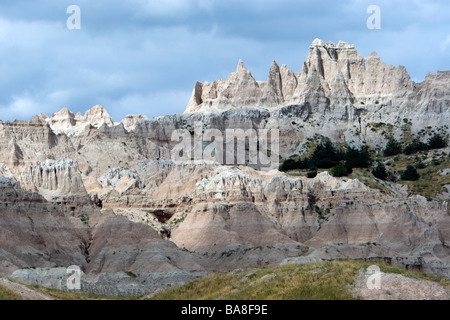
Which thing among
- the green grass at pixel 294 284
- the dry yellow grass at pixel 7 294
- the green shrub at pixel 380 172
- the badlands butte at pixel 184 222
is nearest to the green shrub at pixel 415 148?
the green shrub at pixel 380 172

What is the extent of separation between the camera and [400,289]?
5006 cm

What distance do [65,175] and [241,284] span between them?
6939 cm

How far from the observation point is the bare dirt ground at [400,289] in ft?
161

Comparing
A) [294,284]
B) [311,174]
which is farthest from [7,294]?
[311,174]

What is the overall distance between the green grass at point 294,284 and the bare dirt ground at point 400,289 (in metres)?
0.73

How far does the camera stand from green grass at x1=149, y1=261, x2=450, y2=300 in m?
51.6

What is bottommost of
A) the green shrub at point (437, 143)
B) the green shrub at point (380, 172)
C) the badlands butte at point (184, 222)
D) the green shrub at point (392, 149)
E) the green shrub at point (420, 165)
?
the badlands butte at point (184, 222)

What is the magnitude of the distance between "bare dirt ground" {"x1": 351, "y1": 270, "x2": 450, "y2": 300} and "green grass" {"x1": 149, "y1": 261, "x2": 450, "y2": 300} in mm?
728

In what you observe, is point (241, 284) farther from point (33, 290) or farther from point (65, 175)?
point (65, 175)

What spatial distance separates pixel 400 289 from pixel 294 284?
22.0 feet

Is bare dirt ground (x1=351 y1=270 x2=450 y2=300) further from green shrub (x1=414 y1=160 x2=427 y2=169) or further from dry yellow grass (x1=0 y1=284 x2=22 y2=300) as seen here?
green shrub (x1=414 y1=160 x2=427 y2=169)

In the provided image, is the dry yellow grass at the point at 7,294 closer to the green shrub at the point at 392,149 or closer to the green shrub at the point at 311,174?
the green shrub at the point at 311,174

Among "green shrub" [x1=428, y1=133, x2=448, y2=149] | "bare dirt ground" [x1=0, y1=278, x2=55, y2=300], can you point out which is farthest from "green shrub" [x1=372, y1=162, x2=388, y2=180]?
"bare dirt ground" [x1=0, y1=278, x2=55, y2=300]
